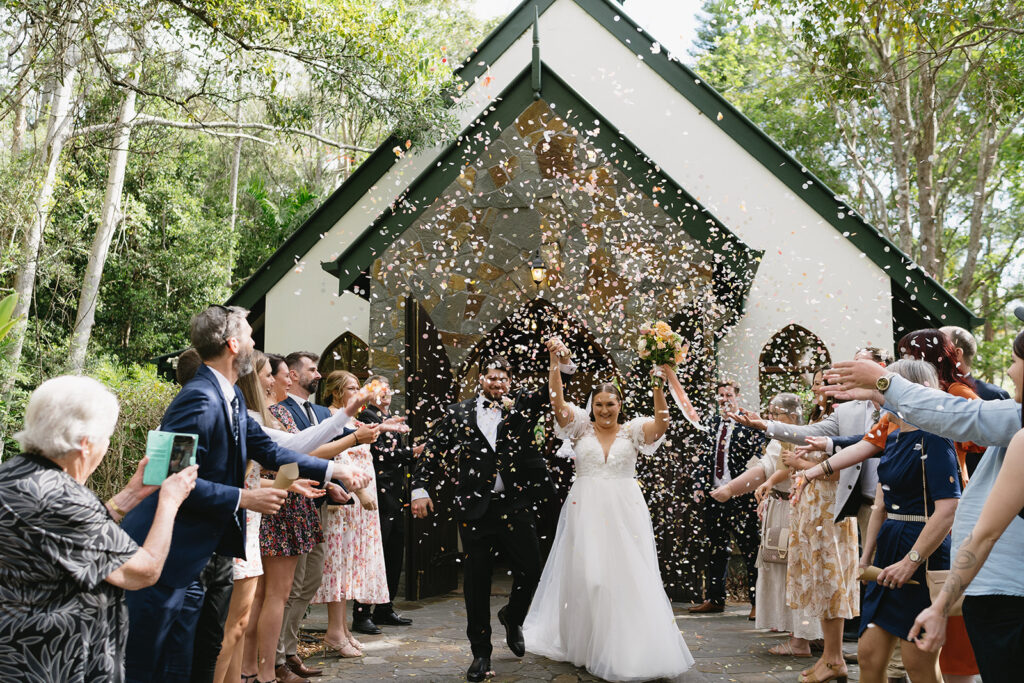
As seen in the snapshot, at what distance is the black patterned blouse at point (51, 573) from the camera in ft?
8.55

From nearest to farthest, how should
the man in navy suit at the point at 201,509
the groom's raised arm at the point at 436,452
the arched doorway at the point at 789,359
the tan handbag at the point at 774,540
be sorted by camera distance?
the man in navy suit at the point at 201,509 → the groom's raised arm at the point at 436,452 → the tan handbag at the point at 774,540 → the arched doorway at the point at 789,359

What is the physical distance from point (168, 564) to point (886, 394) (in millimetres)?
2914

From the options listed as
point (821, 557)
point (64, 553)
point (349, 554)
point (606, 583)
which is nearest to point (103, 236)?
point (349, 554)

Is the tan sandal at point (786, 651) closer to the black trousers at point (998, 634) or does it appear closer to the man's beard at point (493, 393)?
the man's beard at point (493, 393)

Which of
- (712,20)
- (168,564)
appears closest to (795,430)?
(168,564)

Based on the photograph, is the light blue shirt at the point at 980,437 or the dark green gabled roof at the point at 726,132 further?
the dark green gabled roof at the point at 726,132

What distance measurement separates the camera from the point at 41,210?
503 inches

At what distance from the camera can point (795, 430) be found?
5648 millimetres

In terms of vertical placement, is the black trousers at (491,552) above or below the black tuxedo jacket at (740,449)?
below

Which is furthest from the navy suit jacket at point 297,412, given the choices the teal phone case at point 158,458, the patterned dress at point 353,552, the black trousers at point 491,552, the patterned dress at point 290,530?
the teal phone case at point 158,458

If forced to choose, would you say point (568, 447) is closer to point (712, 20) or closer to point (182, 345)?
point (182, 345)

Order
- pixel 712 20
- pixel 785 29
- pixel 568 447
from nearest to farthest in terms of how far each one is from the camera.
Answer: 1. pixel 568 447
2. pixel 785 29
3. pixel 712 20

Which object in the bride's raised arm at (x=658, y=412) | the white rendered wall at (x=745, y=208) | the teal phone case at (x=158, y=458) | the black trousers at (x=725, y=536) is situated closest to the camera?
the teal phone case at (x=158, y=458)

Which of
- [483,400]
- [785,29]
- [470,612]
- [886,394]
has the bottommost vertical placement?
[470,612]
